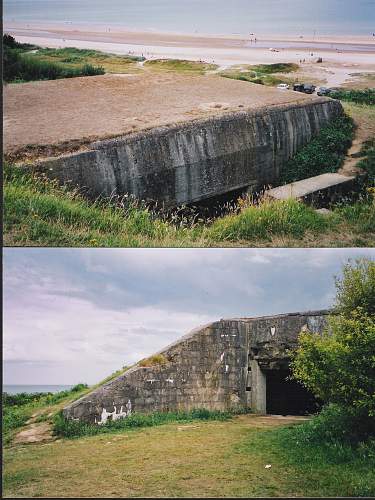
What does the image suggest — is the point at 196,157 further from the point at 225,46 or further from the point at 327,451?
→ the point at 327,451

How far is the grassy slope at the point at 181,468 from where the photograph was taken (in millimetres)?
5699

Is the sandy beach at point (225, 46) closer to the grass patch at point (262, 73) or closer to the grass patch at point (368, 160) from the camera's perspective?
the grass patch at point (262, 73)

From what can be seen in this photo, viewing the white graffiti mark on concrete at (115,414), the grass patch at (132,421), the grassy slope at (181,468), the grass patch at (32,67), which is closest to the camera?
the grassy slope at (181,468)

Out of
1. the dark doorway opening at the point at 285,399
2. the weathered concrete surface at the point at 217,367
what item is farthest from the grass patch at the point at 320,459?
the dark doorway opening at the point at 285,399

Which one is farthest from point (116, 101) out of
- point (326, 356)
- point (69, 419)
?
point (326, 356)

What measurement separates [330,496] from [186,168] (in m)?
6.12

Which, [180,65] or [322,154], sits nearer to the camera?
[180,65]

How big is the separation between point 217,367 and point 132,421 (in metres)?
1.72

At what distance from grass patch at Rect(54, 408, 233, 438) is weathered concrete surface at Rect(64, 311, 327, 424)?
11 centimetres

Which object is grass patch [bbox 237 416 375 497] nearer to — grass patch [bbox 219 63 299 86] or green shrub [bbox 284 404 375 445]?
green shrub [bbox 284 404 375 445]

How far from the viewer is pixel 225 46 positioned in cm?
1098

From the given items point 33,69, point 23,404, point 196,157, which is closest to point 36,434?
point 23,404

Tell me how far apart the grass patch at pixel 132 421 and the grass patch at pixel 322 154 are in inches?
201

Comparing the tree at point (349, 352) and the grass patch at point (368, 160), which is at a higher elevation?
the grass patch at point (368, 160)
